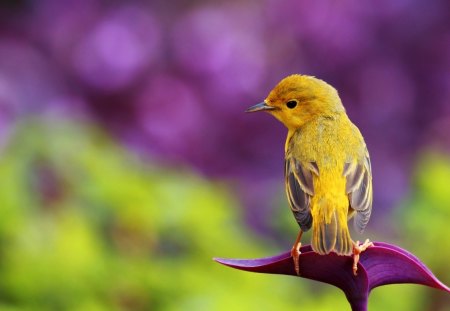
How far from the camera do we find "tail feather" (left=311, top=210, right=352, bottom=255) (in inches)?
48.2

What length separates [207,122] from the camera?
15.0 ft

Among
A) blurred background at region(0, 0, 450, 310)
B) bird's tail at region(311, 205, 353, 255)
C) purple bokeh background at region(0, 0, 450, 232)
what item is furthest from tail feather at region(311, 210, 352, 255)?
purple bokeh background at region(0, 0, 450, 232)

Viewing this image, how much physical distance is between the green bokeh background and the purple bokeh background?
122 cm

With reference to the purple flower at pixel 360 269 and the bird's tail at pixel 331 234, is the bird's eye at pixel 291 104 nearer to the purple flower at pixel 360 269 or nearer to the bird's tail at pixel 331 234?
the bird's tail at pixel 331 234

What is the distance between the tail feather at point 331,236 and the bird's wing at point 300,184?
0.04 metres

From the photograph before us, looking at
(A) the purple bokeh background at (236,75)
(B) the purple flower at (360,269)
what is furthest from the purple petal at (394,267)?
(A) the purple bokeh background at (236,75)

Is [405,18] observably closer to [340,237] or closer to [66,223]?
[66,223]

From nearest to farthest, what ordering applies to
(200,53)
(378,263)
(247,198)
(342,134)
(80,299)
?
(378,263), (342,134), (80,299), (247,198), (200,53)

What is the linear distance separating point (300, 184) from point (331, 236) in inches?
7.4

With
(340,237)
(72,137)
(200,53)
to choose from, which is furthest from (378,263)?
(200,53)

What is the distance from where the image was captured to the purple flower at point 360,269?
42.1 inches

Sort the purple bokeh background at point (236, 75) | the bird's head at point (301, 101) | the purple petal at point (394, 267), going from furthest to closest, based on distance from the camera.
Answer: the purple bokeh background at point (236, 75) < the bird's head at point (301, 101) < the purple petal at point (394, 267)

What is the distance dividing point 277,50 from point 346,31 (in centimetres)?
38

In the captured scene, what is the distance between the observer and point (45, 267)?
8.78 feet
